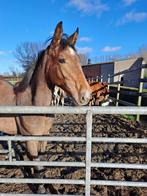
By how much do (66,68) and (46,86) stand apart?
459mm

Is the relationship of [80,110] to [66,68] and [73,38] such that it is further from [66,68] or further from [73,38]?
[73,38]

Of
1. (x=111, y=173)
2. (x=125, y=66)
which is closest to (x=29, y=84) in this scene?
(x=111, y=173)

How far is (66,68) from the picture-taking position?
278cm

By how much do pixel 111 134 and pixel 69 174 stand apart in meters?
2.41

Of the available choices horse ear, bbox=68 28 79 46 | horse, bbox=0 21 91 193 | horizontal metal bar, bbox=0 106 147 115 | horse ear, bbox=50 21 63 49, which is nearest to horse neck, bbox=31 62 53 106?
horse, bbox=0 21 91 193

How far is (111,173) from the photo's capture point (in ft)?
11.8

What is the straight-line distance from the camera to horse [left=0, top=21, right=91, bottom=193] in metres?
2.74

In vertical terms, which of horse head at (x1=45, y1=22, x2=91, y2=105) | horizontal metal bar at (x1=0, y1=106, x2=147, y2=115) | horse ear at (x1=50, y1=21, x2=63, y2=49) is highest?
horse ear at (x1=50, y1=21, x2=63, y2=49)

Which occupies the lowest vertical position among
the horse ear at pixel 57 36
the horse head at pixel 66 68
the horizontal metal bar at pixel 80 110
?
the horizontal metal bar at pixel 80 110

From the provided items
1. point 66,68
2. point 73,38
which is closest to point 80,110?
point 66,68

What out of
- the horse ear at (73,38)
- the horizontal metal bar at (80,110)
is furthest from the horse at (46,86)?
the horizontal metal bar at (80,110)

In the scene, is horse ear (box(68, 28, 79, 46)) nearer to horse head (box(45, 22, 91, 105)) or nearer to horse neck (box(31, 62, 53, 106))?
horse head (box(45, 22, 91, 105))

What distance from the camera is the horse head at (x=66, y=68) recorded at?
8.75 feet

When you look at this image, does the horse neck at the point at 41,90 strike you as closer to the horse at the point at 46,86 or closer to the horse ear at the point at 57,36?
the horse at the point at 46,86
